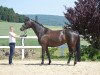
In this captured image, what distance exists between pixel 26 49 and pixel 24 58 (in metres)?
1.09

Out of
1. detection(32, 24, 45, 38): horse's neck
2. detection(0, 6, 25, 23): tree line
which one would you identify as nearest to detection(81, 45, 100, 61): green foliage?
detection(32, 24, 45, 38): horse's neck

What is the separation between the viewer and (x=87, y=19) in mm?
21531

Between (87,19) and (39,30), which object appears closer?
(39,30)

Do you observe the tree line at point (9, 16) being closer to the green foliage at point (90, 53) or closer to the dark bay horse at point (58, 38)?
the green foliage at point (90, 53)

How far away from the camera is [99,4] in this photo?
22031mm

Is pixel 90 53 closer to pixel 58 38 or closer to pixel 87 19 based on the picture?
pixel 87 19

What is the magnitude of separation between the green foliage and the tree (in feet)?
2.03

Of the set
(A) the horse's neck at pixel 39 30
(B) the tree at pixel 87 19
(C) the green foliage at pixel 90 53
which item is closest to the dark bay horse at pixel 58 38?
(A) the horse's neck at pixel 39 30

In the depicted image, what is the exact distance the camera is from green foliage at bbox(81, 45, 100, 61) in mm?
20609

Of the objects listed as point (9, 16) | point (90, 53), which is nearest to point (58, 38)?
point (90, 53)

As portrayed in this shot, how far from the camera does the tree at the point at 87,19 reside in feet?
70.1

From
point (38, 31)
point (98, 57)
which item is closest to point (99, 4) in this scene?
point (98, 57)

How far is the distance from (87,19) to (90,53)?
6.56 feet

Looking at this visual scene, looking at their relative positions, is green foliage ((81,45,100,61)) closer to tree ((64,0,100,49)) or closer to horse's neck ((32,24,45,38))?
tree ((64,0,100,49))
